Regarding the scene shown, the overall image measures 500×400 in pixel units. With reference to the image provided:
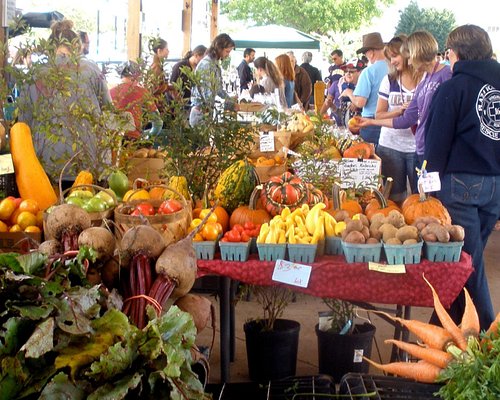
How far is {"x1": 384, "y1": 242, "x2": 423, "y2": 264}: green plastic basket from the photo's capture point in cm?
279

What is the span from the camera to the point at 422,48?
4559 millimetres

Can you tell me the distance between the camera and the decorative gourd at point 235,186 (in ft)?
11.2

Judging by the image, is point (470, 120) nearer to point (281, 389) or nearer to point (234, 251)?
point (234, 251)

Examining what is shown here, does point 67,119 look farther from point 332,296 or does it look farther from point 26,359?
point 26,359

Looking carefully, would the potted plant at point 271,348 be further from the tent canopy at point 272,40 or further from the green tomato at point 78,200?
the tent canopy at point 272,40

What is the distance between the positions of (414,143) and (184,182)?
7.25 feet

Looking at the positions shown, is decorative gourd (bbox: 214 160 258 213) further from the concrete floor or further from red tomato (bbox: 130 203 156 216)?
the concrete floor

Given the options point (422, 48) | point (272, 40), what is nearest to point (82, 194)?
point (422, 48)

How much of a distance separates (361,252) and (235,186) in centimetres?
84

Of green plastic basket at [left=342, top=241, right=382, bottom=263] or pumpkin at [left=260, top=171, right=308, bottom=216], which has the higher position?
pumpkin at [left=260, top=171, right=308, bottom=216]

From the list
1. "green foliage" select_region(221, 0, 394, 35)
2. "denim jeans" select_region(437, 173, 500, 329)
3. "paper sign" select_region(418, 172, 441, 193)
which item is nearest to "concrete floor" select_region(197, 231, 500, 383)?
"denim jeans" select_region(437, 173, 500, 329)

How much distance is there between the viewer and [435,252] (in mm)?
2854

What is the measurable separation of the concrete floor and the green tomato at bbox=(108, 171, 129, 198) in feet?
3.39

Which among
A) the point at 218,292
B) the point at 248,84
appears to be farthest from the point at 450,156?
the point at 248,84
